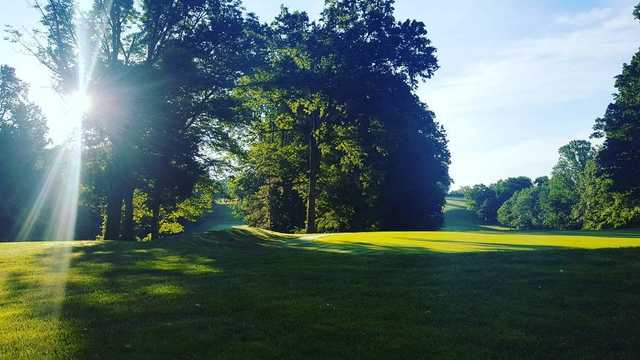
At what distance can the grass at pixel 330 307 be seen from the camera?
7.08 metres

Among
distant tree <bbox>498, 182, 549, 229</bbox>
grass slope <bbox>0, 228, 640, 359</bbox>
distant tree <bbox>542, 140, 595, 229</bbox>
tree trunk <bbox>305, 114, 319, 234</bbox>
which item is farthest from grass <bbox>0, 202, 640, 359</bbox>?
distant tree <bbox>498, 182, 549, 229</bbox>

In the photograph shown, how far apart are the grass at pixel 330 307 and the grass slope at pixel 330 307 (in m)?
0.03

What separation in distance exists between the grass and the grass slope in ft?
0.09

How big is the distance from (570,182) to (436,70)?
83.8m

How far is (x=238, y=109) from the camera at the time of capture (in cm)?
3297

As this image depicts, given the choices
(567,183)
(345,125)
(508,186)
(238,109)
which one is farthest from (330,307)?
(508,186)

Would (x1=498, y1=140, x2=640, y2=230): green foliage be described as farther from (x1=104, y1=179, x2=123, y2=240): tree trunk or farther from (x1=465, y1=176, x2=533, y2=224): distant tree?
(x1=104, y1=179, x2=123, y2=240): tree trunk

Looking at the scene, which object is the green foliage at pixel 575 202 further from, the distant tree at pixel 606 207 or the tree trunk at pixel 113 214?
the tree trunk at pixel 113 214

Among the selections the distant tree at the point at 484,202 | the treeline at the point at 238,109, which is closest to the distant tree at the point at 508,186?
the distant tree at the point at 484,202

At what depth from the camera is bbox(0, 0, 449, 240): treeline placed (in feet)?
91.4

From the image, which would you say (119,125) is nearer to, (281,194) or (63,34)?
(63,34)

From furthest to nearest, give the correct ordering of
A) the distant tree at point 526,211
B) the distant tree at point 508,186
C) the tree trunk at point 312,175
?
the distant tree at point 508,186
the distant tree at point 526,211
the tree trunk at point 312,175

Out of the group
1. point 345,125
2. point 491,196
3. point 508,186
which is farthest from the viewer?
point 508,186

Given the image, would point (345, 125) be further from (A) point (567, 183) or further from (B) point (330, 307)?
(A) point (567, 183)
